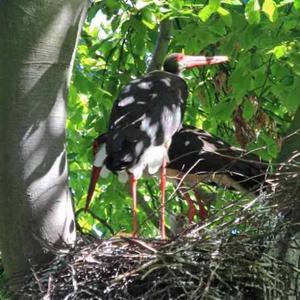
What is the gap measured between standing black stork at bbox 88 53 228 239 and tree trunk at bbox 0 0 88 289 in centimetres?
94

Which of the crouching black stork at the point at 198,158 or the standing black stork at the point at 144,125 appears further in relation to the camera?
the crouching black stork at the point at 198,158

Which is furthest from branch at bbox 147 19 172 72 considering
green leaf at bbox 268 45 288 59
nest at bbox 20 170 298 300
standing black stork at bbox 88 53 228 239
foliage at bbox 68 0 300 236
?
nest at bbox 20 170 298 300

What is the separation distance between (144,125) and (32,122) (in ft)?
4.15

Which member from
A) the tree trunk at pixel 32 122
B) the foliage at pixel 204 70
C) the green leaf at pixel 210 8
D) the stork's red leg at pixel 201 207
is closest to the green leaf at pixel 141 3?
the foliage at pixel 204 70

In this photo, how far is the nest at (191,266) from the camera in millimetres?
2900

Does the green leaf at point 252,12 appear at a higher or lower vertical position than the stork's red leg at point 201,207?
higher

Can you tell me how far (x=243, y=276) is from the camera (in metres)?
2.93

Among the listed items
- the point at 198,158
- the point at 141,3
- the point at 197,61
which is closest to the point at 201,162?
the point at 198,158

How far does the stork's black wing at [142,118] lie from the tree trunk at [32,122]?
0.99m

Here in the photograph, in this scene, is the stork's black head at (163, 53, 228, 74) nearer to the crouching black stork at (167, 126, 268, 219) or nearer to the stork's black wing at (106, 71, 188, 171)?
the crouching black stork at (167, 126, 268, 219)

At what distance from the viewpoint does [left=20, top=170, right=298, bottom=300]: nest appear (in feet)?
9.52

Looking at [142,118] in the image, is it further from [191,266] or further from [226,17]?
[191,266]

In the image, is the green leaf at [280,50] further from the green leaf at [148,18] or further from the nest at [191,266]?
the nest at [191,266]

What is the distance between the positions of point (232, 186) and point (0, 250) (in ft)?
6.97
